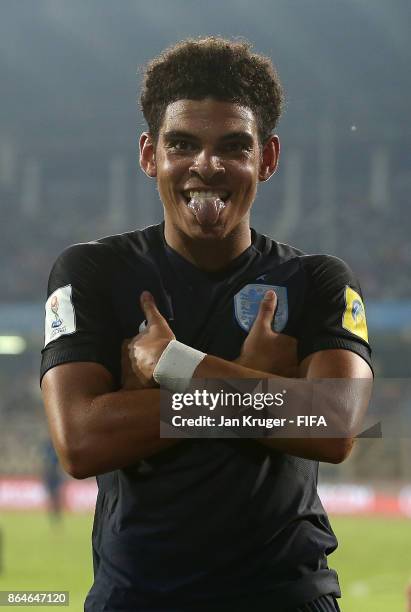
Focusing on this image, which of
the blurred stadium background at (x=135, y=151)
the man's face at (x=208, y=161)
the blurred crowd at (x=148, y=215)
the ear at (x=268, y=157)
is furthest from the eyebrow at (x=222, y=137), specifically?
the blurred crowd at (x=148, y=215)

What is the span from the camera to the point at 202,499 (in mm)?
1856

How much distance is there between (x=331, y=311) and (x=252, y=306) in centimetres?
18

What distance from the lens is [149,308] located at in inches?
79.9

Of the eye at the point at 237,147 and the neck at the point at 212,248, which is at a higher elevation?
the eye at the point at 237,147

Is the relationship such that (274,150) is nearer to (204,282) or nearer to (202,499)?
(204,282)

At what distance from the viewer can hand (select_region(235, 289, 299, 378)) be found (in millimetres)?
2010

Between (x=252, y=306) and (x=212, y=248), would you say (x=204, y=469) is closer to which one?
(x=252, y=306)

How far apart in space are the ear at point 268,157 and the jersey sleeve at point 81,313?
365 millimetres

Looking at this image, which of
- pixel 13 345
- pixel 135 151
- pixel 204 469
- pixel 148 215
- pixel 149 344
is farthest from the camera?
pixel 135 151

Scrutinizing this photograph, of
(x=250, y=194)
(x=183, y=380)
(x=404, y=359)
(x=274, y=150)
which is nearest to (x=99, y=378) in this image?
(x=183, y=380)

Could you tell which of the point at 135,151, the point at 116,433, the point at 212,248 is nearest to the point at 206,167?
the point at 212,248

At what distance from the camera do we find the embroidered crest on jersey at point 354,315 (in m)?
2.12

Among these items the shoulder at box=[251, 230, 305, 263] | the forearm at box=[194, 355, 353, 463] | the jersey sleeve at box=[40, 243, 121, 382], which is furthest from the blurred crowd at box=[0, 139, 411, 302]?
the forearm at box=[194, 355, 353, 463]

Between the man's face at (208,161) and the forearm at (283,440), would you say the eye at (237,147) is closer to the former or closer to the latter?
the man's face at (208,161)
